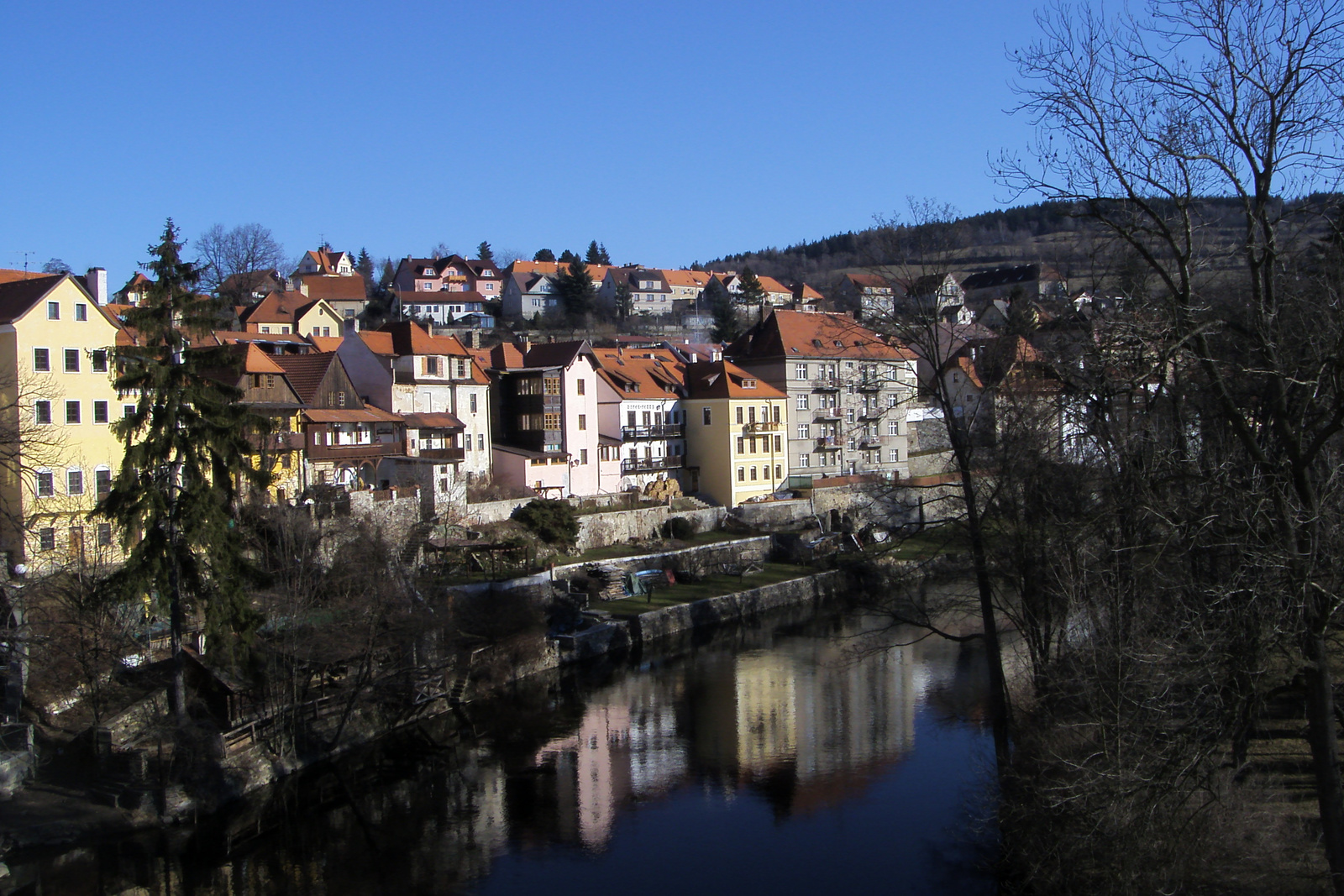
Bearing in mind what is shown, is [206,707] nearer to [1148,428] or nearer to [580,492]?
[1148,428]

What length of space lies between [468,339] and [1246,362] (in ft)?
151

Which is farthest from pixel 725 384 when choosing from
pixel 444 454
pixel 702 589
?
pixel 702 589

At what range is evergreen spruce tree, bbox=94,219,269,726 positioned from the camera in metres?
18.0

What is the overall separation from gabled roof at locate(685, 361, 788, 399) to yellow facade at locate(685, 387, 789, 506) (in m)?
0.20

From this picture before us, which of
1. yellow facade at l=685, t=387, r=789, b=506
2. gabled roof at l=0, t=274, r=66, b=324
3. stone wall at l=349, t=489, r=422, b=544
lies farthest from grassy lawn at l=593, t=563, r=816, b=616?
gabled roof at l=0, t=274, r=66, b=324

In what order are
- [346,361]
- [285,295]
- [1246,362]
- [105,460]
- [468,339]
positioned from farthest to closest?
[285,295]
[468,339]
[346,361]
[105,460]
[1246,362]

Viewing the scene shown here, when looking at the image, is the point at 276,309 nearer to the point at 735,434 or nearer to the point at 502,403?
the point at 502,403

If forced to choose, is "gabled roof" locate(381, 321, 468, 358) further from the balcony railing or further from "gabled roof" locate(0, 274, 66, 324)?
"gabled roof" locate(0, 274, 66, 324)

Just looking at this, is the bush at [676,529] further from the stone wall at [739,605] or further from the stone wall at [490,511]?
the stone wall at [490,511]

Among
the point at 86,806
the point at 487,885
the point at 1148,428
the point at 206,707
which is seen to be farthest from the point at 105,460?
the point at 1148,428

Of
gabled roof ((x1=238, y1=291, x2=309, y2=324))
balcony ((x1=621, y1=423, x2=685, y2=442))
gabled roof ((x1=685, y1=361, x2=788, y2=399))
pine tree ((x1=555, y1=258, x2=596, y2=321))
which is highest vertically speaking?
pine tree ((x1=555, y1=258, x2=596, y2=321))

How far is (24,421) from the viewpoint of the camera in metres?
20.5

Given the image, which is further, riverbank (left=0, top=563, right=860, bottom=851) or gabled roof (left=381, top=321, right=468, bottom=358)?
gabled roof (left=381, top=321, right=468, bottom=358)

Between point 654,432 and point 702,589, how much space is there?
12010 millimetres
